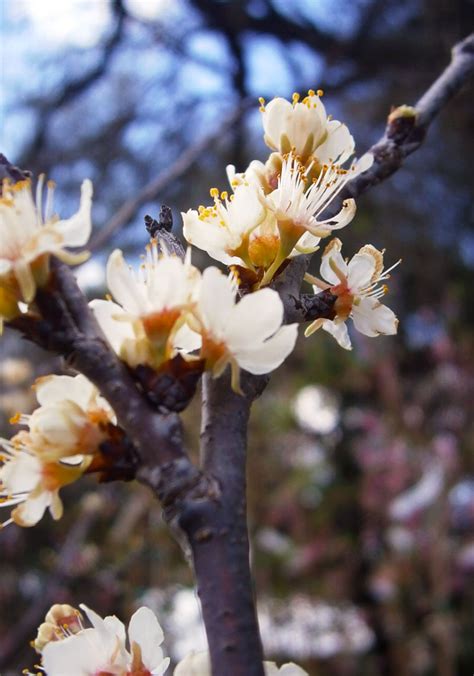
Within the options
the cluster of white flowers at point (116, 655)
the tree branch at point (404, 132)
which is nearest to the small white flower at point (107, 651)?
the cluster of white flowers at point (116, 655)

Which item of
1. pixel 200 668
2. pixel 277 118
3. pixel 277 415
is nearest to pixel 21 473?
pixel 200 668

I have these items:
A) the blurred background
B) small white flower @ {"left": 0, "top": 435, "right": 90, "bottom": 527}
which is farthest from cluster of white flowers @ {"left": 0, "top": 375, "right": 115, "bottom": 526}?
the blurred background

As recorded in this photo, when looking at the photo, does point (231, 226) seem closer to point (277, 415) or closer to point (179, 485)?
point (179, 485)

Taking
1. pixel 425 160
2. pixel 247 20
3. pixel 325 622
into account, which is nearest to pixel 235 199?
pixel 247 20

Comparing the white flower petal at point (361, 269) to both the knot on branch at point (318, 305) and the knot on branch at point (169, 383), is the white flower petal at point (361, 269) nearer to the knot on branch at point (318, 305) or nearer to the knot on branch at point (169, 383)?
the knot on branch at point (318, 305)

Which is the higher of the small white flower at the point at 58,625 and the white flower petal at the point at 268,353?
the white flower petal at the point at 268,353

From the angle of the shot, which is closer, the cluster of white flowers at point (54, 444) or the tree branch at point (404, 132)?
the cluster of white flowers at point (54, 444)
